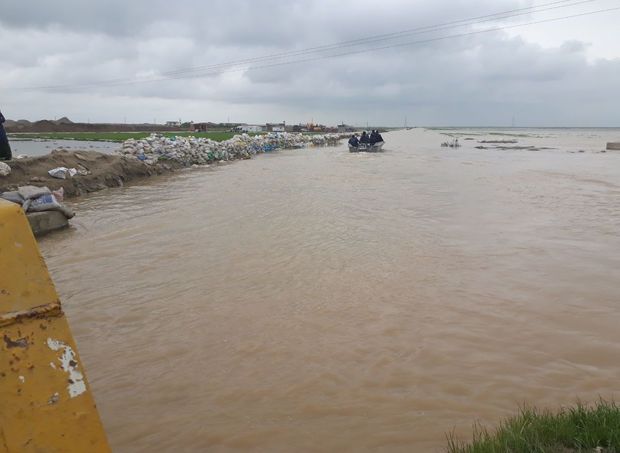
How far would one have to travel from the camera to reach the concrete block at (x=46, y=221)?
372 inches

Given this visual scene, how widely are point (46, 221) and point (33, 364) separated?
29.7 feet

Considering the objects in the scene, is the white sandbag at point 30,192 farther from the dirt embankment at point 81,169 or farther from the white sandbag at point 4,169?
the white sandbag at point 4,169

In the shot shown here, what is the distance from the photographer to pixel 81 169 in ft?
53.7

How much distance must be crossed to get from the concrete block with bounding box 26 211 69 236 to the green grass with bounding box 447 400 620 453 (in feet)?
30.5

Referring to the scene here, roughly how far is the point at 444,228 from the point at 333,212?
3.18 metres

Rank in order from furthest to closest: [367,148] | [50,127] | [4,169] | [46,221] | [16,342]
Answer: [50,127] < [367,148] < [4,169] < [46,221] < [16,342]

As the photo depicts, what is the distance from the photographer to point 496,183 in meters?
18.3

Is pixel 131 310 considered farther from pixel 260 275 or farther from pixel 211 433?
pixel 211 433

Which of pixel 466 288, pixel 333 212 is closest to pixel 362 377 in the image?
pixel 466 288

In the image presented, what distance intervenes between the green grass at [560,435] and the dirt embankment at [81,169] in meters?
13.1

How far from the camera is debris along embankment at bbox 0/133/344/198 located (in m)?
13.8

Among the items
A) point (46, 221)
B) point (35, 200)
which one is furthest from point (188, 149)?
point (46, 221)

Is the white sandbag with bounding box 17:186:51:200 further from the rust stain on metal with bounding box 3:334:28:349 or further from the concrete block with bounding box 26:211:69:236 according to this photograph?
the rust stain on metal with bounding box 3:334:28:349

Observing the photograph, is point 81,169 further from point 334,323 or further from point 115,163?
point 334,323
